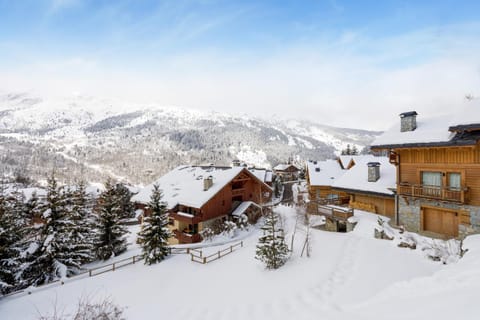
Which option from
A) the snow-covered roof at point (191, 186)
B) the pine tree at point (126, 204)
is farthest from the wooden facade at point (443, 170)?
the pine tree at point (126, 204)

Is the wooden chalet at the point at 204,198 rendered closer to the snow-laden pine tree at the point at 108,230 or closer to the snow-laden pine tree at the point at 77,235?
the snow-laden pine tree at the point at 108,230

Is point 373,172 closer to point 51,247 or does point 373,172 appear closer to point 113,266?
point 113,266

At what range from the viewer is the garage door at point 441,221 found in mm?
15602

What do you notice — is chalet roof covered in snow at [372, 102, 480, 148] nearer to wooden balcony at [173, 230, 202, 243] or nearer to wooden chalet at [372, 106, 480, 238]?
wooden chalet at [372, 106, 480, 238]

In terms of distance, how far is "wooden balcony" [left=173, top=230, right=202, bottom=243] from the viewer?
97.1 ft

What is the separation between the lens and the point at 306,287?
11.8 m

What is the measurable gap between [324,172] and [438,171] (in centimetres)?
2387

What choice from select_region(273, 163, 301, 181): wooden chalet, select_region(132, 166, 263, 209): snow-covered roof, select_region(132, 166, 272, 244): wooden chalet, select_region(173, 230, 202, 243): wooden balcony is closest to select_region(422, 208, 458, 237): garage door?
select_region(132, 166, 272, 244): wooden chalet

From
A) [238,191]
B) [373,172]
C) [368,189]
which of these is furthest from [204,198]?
[373,172]

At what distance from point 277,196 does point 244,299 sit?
167 ft

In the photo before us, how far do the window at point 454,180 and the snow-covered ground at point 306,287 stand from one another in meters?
3.21

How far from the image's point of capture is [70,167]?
18475 cm

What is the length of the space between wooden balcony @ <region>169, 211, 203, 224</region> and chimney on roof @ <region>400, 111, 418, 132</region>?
21.4 m

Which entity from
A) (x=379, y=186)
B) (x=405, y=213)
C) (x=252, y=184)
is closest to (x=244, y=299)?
(x=405, y=213)
